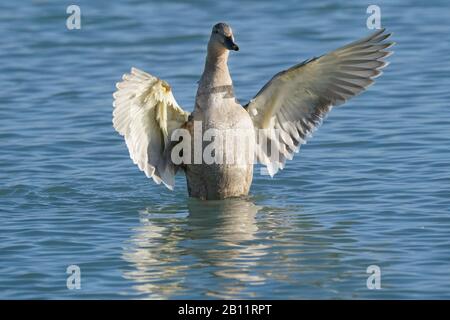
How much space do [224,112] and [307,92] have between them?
938mm

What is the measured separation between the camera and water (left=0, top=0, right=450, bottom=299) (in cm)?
961

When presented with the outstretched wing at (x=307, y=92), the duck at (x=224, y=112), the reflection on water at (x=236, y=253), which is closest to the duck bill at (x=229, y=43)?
the duck at (x=224, y=112)

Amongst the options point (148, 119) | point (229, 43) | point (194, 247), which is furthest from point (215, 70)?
point (194, 247)

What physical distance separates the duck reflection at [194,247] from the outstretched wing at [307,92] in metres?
0.74

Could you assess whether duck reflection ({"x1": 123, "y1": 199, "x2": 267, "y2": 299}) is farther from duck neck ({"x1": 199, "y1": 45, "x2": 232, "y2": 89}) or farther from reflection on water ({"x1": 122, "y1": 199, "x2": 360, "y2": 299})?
duck neck ({"x1": 199, "y1": 45, "x2": 232, "y2": 89})

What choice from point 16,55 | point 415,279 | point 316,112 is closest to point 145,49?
point 16,55

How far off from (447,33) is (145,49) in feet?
15.5

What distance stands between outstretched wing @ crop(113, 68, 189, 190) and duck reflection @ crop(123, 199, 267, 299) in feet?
1.55

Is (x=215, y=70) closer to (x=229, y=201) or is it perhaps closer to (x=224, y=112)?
(x=224, y=112)

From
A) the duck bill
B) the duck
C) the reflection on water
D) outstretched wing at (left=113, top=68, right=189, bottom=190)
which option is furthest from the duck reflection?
the duck bill

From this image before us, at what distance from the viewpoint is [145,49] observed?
18.4 meters

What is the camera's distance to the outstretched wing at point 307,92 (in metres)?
11.2

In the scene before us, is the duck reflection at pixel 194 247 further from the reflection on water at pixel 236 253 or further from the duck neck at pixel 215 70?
the duck neck at pixel 215 70

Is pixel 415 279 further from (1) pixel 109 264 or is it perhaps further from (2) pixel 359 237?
(1) pixel 109 264
